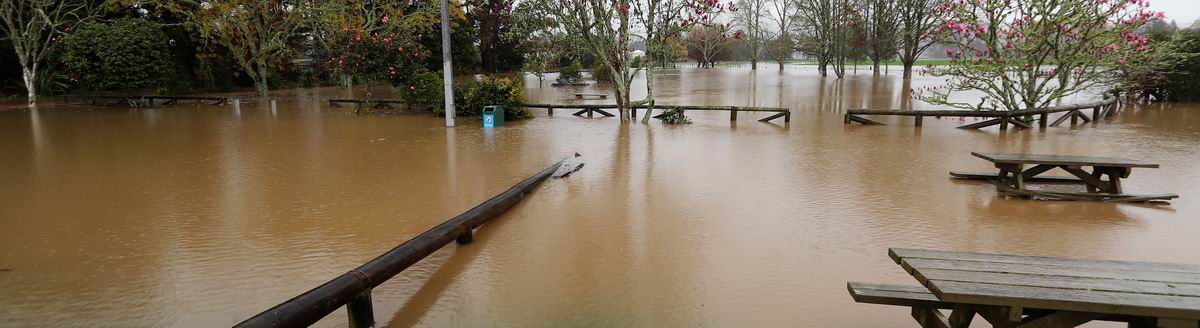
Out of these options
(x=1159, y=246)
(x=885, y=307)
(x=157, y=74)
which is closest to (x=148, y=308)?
(x=885, y=307)

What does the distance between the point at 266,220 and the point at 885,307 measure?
5333 mm

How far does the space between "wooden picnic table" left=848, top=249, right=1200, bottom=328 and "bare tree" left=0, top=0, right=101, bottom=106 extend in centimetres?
2327

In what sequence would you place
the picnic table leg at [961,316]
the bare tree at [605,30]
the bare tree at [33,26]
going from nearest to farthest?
the picnic table leg at [961,316] → the bare tree at [605,30] → the bare tree at [33,26]

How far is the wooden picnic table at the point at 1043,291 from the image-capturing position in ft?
8.70

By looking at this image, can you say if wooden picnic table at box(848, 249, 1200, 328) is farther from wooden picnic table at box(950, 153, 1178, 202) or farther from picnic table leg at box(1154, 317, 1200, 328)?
wooden picnic table at box(950, 153, 1178, 202)

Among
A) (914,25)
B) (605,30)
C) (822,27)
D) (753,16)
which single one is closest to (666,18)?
(605,30)

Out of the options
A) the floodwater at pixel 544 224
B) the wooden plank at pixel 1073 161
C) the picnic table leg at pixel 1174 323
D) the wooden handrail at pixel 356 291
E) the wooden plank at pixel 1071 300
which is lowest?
the floodwater at pixel 544 224

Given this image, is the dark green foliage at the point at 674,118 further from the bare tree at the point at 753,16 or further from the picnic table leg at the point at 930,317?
the bare tree at the point at 753,16

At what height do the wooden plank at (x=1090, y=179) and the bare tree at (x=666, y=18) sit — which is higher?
Result: the bare tree at (x=666, y=18)

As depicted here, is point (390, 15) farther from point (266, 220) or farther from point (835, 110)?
point (266, 220)

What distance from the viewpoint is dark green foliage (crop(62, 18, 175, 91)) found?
19.2 m

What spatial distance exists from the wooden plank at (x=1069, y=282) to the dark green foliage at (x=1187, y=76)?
19588 millimetres

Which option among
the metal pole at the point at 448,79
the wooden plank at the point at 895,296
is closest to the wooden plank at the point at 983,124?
the metal pole at the point at 448,79


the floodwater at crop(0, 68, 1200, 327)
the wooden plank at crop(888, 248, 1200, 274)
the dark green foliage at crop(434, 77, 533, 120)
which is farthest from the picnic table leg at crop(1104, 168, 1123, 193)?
the dark green foliage at crop(434, 77, 533, 120)
